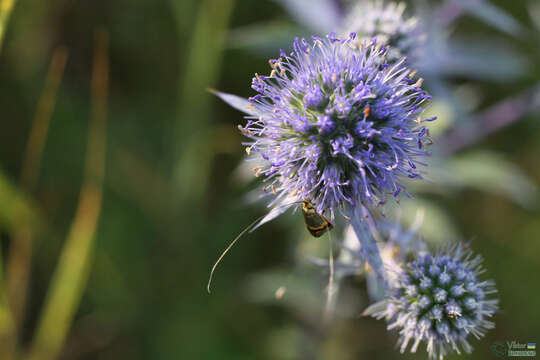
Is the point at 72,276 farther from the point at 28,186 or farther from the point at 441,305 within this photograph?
the point at 441,305

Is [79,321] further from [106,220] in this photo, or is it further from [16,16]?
[16,16]

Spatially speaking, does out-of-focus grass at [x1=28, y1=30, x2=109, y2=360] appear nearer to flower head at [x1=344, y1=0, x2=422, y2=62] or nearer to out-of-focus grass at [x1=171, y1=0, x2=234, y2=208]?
out-of-focus grass at [x1=171, y1=0, x2=234, y2=208]

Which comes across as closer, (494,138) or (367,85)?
(367,85)

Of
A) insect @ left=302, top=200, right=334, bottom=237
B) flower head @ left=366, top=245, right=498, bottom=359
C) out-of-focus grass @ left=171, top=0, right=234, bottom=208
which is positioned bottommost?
flower head @ left=366, top=245, right=498, bottom=359

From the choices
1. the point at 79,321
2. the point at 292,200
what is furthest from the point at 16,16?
the point at 292,200

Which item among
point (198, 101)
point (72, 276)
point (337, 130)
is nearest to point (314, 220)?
point (337, 130)

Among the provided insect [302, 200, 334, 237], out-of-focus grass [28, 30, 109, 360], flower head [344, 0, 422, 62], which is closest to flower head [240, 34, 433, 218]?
insect [302, 200, 334, 237]
